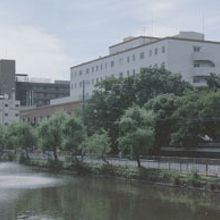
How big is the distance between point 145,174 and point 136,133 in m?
4.78

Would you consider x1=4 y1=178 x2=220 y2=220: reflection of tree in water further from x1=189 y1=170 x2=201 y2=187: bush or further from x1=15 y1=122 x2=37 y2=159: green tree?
x1=15 y1=122 x2=37 y2=159: green tree

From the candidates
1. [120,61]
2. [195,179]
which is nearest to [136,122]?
[195,179]

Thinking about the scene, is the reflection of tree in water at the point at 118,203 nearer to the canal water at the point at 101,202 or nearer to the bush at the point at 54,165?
the canal water at the point at 101,202

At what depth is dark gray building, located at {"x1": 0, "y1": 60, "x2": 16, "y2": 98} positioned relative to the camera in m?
152

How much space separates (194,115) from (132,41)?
51145 mm

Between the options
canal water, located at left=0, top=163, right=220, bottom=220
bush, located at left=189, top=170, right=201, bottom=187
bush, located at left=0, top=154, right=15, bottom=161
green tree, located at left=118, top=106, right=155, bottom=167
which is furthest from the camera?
bush, located at left=0, top=154, right=15, bottom=161

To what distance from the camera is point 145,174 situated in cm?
4756

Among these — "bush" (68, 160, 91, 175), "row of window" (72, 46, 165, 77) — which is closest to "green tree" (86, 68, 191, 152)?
"bush" (68, 160, 91, 175)

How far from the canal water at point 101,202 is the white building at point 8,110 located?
311ft

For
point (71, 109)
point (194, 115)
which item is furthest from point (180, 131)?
point (71, 109)

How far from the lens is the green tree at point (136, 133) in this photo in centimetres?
5003

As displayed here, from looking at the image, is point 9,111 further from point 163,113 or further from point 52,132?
point 163,113

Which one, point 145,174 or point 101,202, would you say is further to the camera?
point 145,174

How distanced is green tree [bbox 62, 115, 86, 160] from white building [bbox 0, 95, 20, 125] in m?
81.4
